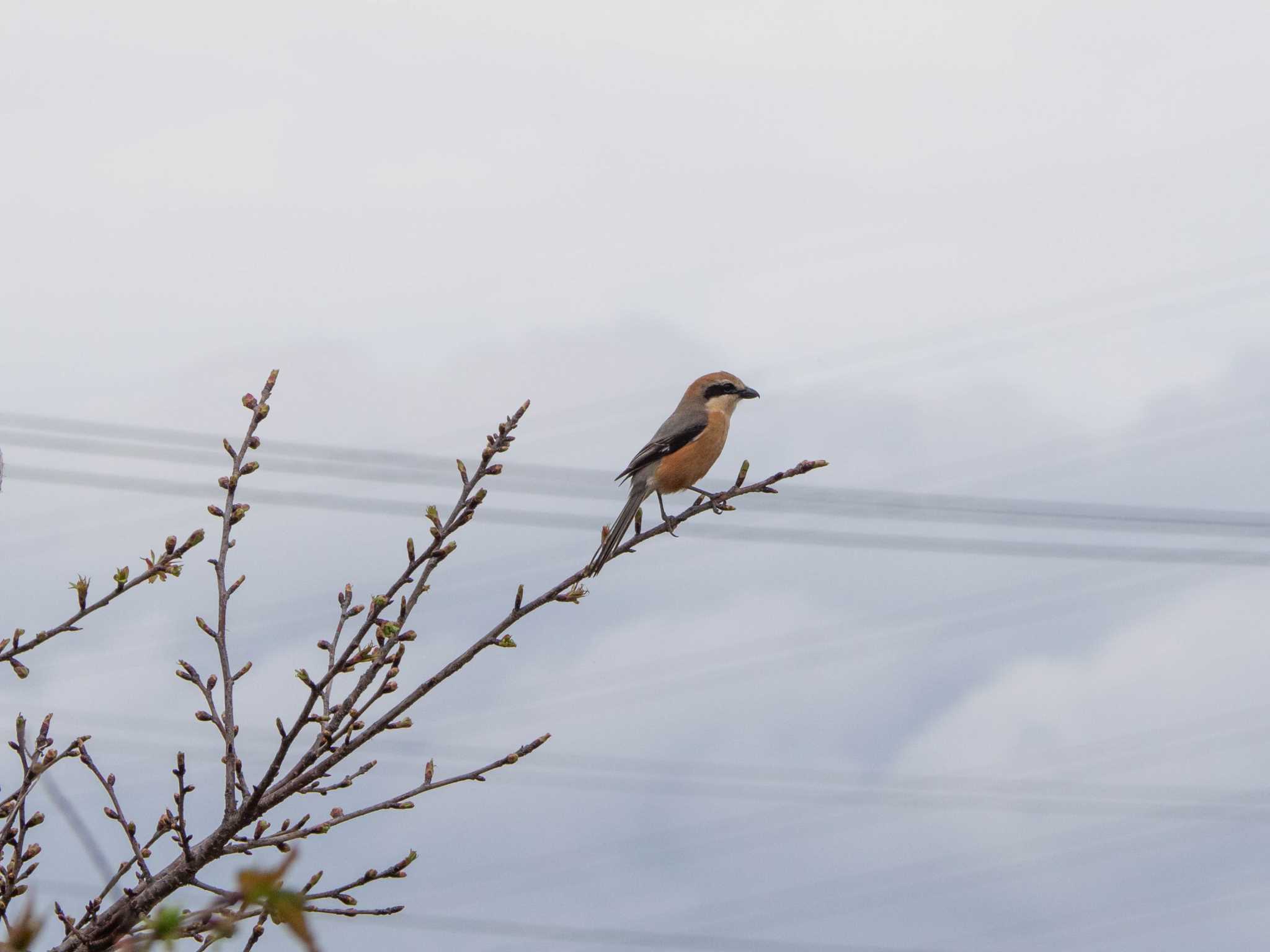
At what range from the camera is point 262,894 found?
1.13m

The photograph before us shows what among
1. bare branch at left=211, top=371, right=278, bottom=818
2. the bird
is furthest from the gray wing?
bare branch at left=211, top=371, right=278, bottom=818

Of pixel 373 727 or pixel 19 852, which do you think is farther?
pixel 19 852

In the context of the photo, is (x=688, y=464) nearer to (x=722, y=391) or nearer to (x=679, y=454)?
(x=679, y=454)

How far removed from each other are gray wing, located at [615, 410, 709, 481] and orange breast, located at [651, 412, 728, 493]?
0.04 metres

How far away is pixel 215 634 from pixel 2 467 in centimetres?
90

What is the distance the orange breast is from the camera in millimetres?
8391

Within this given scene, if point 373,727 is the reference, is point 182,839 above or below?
below

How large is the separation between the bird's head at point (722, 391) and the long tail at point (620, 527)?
3.72 ft

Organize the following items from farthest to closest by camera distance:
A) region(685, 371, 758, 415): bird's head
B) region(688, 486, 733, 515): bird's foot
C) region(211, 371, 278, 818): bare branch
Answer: region(685, 371, 758, 415): bird's head
region(688, 486, 733, 515): bird's foot
region(211, 371, 278, 818): bare branch

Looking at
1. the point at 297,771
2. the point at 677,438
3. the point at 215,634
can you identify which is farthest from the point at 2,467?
the point at 677,438

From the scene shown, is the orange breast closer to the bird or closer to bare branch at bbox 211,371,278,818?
the bird

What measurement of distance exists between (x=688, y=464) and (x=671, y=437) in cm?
21

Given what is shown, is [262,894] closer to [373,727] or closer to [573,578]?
[373,727]

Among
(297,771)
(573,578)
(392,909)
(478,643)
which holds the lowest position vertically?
(392,909)
